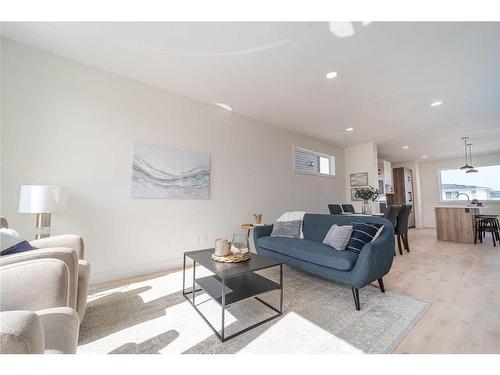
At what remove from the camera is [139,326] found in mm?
1677

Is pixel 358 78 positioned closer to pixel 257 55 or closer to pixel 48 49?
Answer: pixel 257 55

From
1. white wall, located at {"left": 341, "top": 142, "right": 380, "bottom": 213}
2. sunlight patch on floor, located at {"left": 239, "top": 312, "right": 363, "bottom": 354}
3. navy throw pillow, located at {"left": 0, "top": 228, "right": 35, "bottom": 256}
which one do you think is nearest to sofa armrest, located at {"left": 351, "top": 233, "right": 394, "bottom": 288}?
sunlight patch on floor, located at {"left": 239, "top": 312, "right": 363, "bottom": 354}

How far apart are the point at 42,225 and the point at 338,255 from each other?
9.63 feet

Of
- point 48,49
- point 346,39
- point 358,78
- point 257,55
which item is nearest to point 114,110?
point 48,49

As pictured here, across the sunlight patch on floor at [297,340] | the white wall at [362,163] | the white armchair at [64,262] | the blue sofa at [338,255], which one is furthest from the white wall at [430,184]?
the white armchair at [64,262]

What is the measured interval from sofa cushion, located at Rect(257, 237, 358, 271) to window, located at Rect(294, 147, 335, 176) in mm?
2605

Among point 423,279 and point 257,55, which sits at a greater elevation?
point 257,55

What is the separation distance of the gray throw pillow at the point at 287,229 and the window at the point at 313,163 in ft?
7.14

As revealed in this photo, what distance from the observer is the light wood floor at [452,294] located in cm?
149

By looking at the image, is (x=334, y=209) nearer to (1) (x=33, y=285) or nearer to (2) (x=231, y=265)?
(2) (x=231, y=265)

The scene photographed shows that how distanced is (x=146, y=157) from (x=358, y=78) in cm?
312

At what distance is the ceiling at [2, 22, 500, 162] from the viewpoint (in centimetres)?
207

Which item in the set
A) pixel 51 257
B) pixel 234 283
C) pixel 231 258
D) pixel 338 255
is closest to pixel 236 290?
pixel 234 283

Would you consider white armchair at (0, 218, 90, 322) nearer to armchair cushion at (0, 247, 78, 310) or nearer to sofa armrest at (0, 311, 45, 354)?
armchair cushion at (0, 247, 78, 310)
